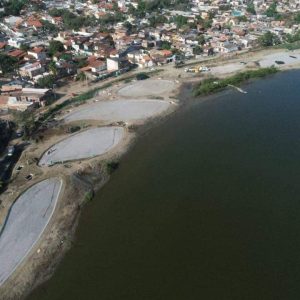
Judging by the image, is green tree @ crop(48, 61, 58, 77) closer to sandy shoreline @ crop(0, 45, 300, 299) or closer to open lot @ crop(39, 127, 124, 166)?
sandy shoreline @ crop(0, 45, 300, 299)

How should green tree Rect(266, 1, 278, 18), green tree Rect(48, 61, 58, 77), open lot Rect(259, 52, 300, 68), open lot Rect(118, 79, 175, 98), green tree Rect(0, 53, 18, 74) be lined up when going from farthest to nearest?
green tree Rect(266, 1, 278, 18), open lot Rect(259, 52, 300, 68), green tree Rect(0, 53, 18, 74), green tree Rect(48, 61, 58, 77), open lot Rect(118, 79, 175, 98)

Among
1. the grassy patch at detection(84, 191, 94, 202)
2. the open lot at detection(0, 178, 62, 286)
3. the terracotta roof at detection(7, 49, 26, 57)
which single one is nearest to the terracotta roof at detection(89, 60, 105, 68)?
the terracotta roof at detection(7, 49, 26, 57)

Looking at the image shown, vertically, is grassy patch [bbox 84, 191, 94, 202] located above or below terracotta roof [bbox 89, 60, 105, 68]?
below

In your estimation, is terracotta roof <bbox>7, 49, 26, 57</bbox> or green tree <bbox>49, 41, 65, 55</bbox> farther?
green tree <bbox>49, 41, 65, 55</bbox>

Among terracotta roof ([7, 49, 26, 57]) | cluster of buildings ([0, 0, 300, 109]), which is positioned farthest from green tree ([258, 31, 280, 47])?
terracotta roof ([7, 49, 26, 57])

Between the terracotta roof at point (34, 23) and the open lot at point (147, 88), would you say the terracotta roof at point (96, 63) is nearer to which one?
the open lot at point (147, 88)

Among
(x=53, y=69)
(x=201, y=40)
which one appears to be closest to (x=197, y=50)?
(x=201, y=40)

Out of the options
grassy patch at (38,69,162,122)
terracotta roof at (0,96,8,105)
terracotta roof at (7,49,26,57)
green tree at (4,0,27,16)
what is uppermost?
green tree at (4,0,27,16)

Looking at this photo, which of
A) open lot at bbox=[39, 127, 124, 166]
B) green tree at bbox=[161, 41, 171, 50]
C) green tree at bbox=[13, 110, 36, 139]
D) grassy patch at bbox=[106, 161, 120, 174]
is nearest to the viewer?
grassy patch at bbox=[106, 161, 120, 174]

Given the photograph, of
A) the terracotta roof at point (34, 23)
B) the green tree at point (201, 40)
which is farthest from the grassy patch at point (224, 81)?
the terracotta roof at point (34, 23)
